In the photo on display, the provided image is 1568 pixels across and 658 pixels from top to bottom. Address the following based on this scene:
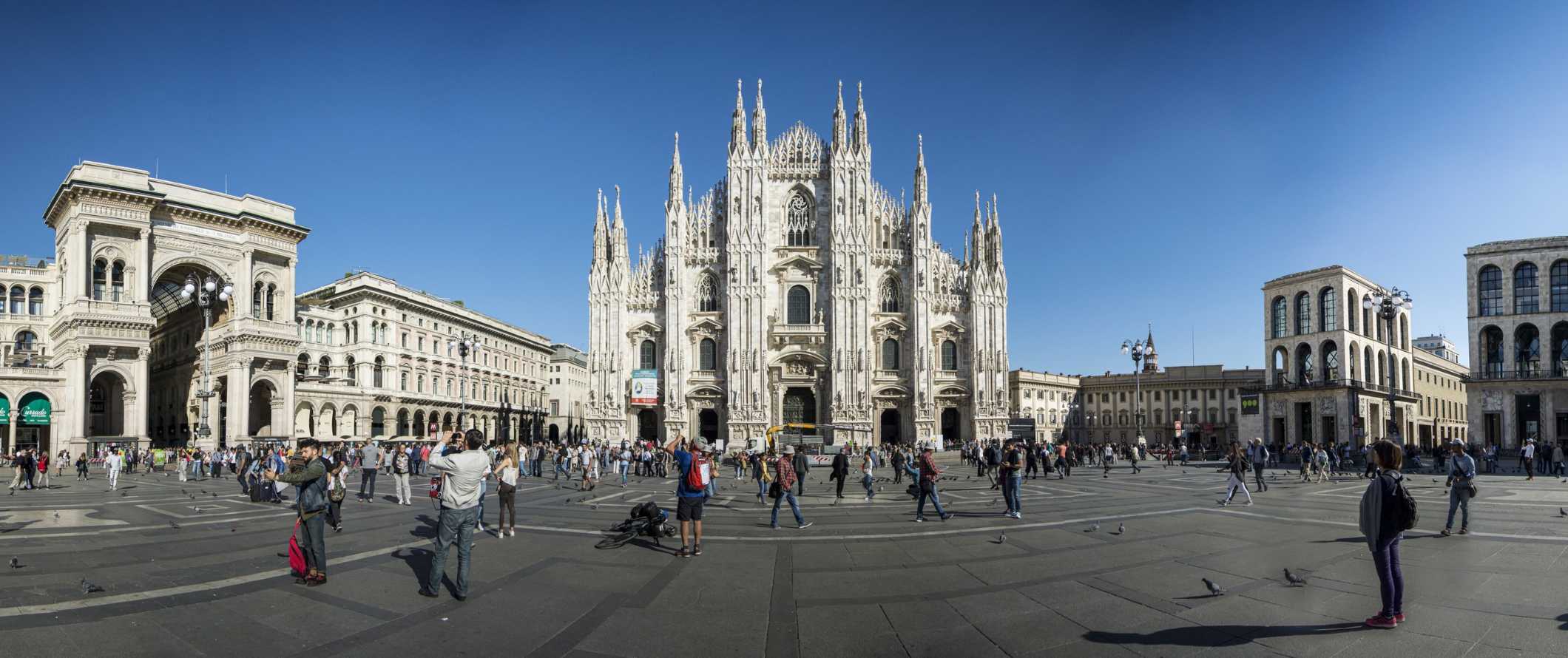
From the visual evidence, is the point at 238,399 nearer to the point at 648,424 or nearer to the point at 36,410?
the point at 36,410

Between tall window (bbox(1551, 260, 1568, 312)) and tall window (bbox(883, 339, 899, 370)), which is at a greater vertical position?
tall window (bbox(1551, 260, 1568, 312))

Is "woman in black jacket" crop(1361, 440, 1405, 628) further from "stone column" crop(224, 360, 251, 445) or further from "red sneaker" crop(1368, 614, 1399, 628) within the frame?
"stone column" crop(224, 360, 251, 445)

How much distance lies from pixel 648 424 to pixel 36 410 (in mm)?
32892

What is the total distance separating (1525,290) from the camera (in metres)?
50.1

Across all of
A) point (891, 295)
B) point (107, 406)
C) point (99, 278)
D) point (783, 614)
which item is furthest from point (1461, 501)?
point (107, 406)

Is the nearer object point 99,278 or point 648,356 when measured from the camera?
point 99,278

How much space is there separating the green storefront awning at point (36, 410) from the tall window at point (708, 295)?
35669 mm

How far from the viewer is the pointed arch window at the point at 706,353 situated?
56250 mm

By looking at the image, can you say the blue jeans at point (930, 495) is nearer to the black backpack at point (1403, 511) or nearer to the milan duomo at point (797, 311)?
the black backpack at point (1403, 511)

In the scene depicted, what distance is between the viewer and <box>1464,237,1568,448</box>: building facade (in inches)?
1909

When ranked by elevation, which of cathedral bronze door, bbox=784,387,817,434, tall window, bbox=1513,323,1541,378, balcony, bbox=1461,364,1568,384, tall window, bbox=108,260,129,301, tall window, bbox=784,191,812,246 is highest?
tall window, bbox=784,191,812,246

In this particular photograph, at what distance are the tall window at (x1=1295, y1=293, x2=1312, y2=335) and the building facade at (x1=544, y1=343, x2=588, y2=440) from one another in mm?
69555

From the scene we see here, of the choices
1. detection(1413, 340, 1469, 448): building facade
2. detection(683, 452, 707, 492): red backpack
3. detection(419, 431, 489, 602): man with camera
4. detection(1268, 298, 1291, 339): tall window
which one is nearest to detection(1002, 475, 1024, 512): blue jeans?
detection(683, 452, 707, 492): red backpack

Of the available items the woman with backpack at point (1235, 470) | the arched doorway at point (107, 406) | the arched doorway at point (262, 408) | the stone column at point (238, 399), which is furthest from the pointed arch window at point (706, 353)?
the woman with backpack at point (1235, 470)
